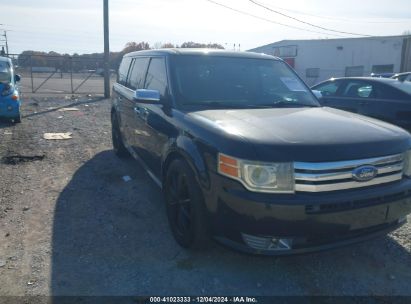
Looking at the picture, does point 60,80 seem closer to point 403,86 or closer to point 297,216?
point 403,86

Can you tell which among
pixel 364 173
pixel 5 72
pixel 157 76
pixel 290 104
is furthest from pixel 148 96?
pixel 5 72

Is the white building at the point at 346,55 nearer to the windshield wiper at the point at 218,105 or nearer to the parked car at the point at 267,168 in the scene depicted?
the parked car at the point at 267,168

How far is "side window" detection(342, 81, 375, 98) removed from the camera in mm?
7523

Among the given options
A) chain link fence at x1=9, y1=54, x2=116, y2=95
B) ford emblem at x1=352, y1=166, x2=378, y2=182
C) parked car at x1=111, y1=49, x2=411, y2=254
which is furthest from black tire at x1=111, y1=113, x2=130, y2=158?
chain link fence at x1=9, y1=54, x2=116, y2=95

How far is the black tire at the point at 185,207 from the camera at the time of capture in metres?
3.07

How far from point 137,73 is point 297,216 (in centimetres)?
346

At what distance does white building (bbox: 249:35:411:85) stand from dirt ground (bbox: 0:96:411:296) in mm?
25425

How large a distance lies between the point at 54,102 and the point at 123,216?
12.6 metres

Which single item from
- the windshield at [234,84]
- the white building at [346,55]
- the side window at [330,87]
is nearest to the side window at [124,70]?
the windshield at [234,84]

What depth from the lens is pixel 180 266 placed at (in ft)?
10.7

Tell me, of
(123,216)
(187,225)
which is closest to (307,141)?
(187,225)

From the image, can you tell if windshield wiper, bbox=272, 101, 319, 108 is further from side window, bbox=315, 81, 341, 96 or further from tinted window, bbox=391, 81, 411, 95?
side window, bbox=315, 81, 341, 96

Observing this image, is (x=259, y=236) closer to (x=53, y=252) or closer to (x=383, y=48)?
(x=53, y=252)

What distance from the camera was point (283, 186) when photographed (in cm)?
264
